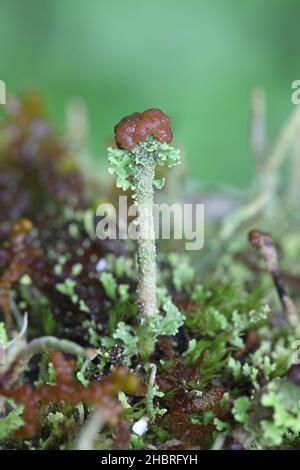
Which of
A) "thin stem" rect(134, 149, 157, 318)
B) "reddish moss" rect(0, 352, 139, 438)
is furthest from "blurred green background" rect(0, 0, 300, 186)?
"reddish moss" rect(0, 352, 139, 438)

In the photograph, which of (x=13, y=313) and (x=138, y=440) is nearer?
(x=138, y=440)

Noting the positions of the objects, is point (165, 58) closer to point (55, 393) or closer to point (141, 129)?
point (141, 129)

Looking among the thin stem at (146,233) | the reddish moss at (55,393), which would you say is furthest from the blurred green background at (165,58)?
the reddish moss at (55,393)

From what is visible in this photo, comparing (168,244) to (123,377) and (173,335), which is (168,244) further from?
(123,377)

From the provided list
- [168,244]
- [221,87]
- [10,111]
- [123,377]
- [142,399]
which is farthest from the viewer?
[221,87]

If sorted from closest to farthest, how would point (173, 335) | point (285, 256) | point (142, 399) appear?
point (142, 399) < point (173, 335) < point (285, 256)

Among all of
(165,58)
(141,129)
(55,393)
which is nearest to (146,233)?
(141,129)

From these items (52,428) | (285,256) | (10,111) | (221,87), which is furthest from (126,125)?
(221,87)
